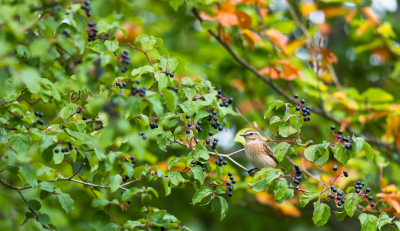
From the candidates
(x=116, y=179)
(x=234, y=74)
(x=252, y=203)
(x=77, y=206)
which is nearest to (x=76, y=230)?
(x=77, y=206)

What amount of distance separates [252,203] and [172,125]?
5.38 m

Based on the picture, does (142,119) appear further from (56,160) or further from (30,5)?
(30,5)

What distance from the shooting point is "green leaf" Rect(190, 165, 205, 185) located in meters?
3.88

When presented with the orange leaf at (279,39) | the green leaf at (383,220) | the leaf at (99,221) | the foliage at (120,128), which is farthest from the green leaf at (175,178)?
the orange leaf at (279,39)

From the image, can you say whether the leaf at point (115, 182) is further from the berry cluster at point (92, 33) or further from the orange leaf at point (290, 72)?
the orange leaf at point (290, 72)

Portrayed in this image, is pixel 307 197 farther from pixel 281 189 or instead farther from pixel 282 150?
pixel 282 150

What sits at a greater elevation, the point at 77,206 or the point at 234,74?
the point at 234,74

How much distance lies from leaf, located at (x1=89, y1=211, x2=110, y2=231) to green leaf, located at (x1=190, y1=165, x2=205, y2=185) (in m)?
1.16

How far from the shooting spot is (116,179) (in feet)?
13.1

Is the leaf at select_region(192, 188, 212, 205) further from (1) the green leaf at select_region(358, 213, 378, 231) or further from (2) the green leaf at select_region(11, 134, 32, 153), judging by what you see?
(2) the green leaf at select_region(11, 134, 32, 153)

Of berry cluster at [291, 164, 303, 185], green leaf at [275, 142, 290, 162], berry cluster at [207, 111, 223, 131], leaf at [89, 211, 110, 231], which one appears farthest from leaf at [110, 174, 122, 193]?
berry cluster at [291, 164, 303, 185]

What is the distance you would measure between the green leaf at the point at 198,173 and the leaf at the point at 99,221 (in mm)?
1163

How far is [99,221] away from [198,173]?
125cm

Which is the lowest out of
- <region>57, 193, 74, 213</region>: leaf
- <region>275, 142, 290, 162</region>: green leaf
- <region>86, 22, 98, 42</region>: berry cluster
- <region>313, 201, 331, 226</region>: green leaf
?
<region>57, 193, 74, 213</region>: leaf
